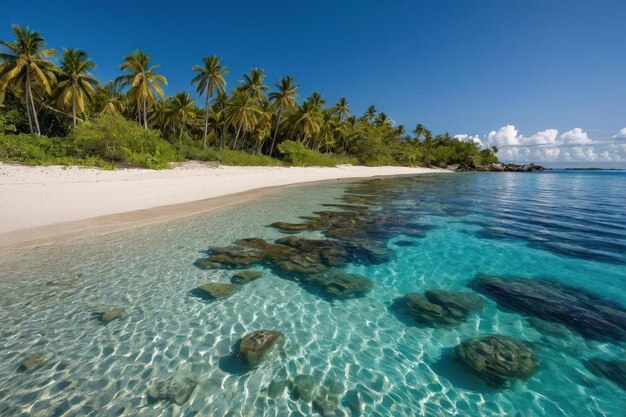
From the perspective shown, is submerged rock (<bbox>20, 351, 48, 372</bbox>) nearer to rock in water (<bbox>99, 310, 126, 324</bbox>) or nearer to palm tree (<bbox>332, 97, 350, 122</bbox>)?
rock in water (<bbox>99, 310, 126, 324</bbox>)

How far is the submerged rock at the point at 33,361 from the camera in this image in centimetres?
346

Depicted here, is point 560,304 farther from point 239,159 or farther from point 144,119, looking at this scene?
point 144,119

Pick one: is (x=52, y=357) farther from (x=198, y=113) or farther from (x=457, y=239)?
(x=198, y=113)

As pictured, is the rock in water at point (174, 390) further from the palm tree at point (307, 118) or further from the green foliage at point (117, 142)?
the palm tree at point (307, 118)

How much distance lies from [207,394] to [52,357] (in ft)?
7.10

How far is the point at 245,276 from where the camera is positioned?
6215 mm

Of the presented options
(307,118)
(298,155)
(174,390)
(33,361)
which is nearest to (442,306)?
(174,390)

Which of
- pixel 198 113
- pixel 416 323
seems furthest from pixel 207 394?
pixel 198 113


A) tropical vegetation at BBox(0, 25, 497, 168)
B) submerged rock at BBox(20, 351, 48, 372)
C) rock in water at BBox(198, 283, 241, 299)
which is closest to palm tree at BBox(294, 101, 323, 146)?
tropical vegetation at BBox(0, 25, 497, 168)

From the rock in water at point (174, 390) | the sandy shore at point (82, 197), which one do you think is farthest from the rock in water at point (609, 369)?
the sandy shore at point (82, 197)

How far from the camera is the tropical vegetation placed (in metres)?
24.1

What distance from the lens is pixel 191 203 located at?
47.7 ft

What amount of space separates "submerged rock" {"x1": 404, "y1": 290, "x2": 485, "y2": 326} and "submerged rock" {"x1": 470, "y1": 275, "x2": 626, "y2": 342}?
587 millimetres

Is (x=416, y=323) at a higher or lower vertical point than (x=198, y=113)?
lower
